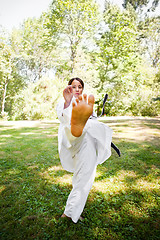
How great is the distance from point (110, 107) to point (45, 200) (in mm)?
14391

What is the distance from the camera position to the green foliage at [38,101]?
1263cm

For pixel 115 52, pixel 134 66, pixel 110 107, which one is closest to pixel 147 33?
pixel 134 66

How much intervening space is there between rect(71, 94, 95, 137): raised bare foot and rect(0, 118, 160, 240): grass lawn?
4.33ft

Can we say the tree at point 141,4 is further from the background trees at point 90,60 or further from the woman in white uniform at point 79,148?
the woman in white uniform at point 79,148

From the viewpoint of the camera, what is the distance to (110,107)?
1619cm

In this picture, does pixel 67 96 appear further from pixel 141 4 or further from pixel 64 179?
pixel 141 4

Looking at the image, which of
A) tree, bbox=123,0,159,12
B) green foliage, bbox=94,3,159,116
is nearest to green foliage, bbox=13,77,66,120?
green foliage, bbox=94,3,159,116

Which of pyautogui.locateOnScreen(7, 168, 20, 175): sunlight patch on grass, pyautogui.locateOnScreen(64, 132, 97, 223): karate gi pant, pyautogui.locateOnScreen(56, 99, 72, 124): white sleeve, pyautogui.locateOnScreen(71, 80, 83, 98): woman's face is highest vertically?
pyautogui.locateOnScreen(71, 80, 83, 98): woman's face

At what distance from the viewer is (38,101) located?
41.6ft

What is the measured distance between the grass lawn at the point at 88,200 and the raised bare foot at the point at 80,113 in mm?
1321

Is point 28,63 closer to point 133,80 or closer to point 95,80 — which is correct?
point 95,80

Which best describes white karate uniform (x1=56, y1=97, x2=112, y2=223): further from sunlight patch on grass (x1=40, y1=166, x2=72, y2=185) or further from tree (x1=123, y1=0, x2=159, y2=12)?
tree (x1=123, y1=0, x2=159, y2=12)

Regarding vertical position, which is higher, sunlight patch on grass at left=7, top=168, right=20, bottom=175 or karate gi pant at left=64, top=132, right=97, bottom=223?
karate gi pant at left=64, top=132, right=97, bottom=223

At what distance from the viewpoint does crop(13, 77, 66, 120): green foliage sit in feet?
41.4
